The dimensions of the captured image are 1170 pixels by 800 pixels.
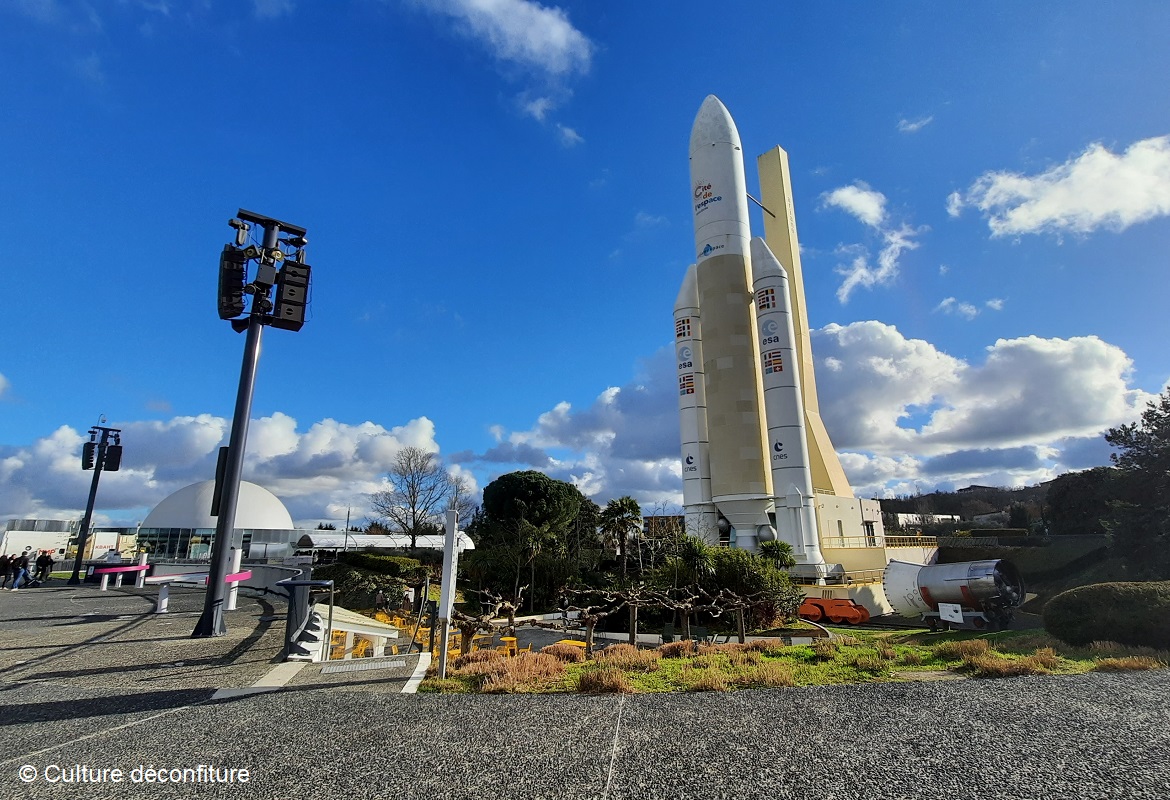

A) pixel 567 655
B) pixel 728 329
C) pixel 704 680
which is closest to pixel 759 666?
pixel 704 680

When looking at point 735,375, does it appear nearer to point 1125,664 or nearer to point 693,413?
point 693,413

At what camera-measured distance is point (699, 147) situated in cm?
3500

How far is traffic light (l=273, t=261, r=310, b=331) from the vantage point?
12875mm

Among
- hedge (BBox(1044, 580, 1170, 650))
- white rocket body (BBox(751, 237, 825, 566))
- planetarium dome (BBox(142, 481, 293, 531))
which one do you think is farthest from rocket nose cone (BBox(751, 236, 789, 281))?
planetarium dome (BBox(142, 481, 293, 531))

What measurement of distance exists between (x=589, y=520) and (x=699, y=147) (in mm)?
30161

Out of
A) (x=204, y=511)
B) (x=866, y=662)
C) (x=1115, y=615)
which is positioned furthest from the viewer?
(x=204, y=511)

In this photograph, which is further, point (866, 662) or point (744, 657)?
point (744, 657)

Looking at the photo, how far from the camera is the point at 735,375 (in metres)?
32.2

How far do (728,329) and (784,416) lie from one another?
20.8 ft

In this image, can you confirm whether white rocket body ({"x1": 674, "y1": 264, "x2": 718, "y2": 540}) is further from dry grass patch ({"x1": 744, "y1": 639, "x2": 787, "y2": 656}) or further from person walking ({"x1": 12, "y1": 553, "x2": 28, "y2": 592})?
person walking ({"x1": 12, "y1": 553, "x2": 28, "y2": 592})

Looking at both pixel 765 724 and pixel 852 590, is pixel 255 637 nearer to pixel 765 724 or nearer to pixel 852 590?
pixel 765 724

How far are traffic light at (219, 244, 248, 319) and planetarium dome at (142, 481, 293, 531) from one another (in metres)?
40.6

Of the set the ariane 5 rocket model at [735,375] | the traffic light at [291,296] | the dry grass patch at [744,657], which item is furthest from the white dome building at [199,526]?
the dry grass patch at [744,657]

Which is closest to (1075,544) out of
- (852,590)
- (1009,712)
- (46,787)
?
(852,590)
